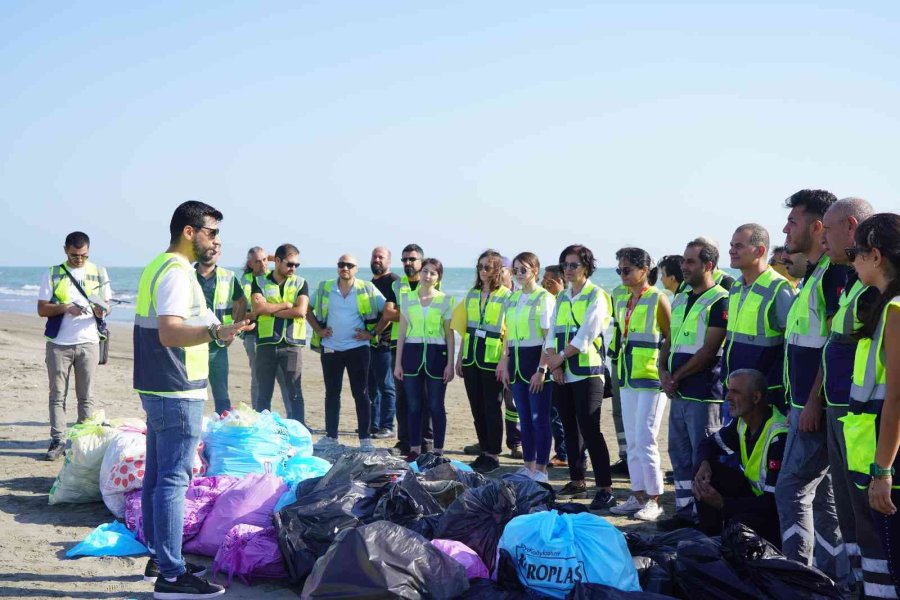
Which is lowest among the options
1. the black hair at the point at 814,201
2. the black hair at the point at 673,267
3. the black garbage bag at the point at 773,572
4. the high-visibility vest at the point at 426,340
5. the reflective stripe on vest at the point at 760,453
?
the black garbage bag at the point at 773,572

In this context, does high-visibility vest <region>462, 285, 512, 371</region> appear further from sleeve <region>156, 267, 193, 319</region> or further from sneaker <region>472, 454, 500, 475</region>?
sleeve <region>156, 267, 193, 319</region>

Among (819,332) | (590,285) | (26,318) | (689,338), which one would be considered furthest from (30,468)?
(26,318)

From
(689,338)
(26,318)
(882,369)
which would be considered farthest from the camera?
(26,318)

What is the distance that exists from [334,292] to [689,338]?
394cm

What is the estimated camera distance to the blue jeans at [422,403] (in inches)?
314

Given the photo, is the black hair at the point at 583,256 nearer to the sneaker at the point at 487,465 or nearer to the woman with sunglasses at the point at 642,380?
the woman with sunglasses at the point at 642,380

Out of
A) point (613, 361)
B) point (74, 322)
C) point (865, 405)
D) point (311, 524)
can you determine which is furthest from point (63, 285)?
point (865, 405)

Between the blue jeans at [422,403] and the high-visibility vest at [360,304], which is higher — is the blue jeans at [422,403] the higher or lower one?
the lower one

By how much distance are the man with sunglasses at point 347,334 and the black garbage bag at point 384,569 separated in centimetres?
427

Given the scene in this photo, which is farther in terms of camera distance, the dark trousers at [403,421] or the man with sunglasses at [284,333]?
the man with sunglasses at [284,333]

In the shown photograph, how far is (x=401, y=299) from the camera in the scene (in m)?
8.32

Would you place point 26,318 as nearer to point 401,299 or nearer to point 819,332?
point 401,299

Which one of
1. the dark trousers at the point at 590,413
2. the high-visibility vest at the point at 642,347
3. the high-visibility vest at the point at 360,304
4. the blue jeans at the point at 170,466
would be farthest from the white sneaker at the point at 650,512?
the high-visibility vest at the point at 360,304

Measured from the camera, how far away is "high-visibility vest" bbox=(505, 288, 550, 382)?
7.35m
